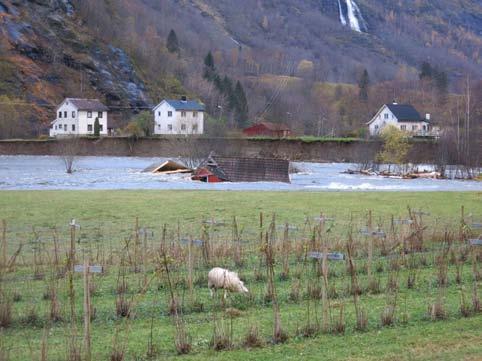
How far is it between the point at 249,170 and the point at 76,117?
76403 millimetres

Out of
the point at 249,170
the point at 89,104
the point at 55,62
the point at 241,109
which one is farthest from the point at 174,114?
the point at 249,170

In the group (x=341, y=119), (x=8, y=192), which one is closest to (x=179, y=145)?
(x=8, y=192)

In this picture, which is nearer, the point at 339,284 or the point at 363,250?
the point at 339,284

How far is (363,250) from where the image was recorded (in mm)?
19641

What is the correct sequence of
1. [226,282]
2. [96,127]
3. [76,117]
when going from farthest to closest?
[76,117], [96,127], [226,282]

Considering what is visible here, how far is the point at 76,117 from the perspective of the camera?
126 m

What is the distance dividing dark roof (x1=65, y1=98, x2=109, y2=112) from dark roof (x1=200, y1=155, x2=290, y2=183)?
248 feet

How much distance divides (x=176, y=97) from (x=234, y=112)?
12.7 m

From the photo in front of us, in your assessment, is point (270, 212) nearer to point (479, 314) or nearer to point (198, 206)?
point (198, 206)

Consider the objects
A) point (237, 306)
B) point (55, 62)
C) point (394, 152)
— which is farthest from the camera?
point (55, 62)

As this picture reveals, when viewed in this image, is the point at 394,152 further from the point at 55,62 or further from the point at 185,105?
the point at 55,62

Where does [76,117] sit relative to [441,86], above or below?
below

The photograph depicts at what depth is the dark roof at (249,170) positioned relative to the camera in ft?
182

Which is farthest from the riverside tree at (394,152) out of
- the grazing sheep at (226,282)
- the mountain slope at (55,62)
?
the mountain slope at (55,62)
